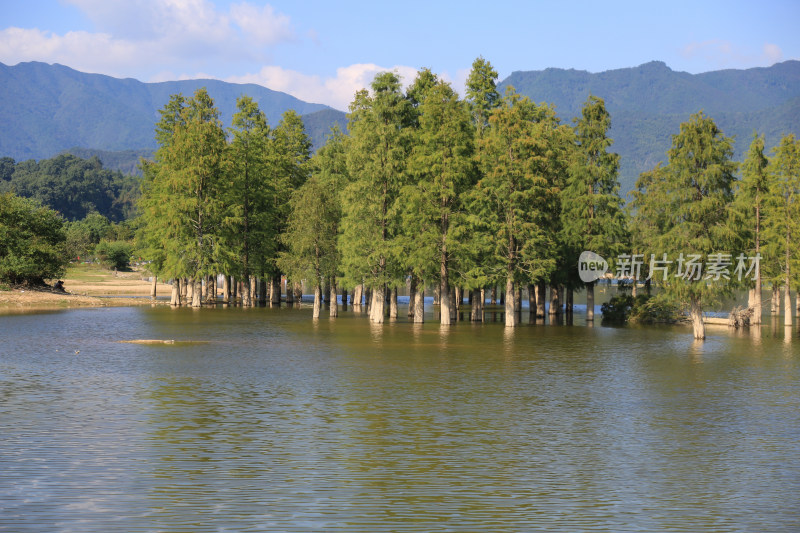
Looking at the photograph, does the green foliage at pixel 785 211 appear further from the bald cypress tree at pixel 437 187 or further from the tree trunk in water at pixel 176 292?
the tree trunk in water at pixel 176 292

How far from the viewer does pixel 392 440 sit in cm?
2370

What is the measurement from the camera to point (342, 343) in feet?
181

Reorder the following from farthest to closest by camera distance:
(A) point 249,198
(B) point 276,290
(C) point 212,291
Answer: (B) point 276,290, (C) point 212,291, (A) point 249,198

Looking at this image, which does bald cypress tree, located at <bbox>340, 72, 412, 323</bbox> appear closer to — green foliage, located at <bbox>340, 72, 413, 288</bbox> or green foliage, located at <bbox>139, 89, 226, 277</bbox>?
green foliage, located at <bbox>340, 72, 413, 288</bbox>

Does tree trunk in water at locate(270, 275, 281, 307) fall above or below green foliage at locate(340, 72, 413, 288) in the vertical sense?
below

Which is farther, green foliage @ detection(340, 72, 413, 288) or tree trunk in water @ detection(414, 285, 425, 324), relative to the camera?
tree trunk in water @ detection(414, 285, 425, 324)

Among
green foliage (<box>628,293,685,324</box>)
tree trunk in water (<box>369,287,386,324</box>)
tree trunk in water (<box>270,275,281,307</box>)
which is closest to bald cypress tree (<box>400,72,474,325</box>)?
tree trunk in water (<box>369,287,386,324</box>)

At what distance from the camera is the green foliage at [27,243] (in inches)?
3757

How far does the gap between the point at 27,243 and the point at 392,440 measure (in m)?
86.0

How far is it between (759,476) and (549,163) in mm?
60023

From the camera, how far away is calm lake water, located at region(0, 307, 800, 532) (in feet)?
53.5

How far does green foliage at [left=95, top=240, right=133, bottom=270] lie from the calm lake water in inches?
5197

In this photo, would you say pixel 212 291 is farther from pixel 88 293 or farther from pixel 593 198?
pixel 593 198

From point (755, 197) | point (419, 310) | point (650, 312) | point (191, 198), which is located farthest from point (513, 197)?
point (191, 198)
